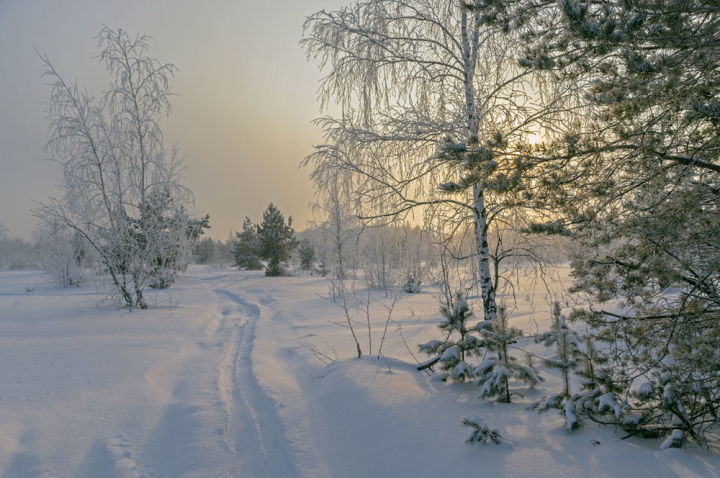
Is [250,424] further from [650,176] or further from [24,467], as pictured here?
[650,176]

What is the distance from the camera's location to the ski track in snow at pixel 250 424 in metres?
3.36

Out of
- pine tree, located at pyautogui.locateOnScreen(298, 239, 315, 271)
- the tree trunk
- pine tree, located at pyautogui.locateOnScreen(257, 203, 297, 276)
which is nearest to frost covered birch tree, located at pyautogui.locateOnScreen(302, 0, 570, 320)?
the tree trunk

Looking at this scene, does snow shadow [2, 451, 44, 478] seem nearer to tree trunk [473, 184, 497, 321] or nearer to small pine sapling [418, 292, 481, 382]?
small pine sapling [418, 292, 481, 382]

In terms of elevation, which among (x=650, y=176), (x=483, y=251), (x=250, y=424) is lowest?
(x=250, y=424)

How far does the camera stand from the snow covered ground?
9.48 ft

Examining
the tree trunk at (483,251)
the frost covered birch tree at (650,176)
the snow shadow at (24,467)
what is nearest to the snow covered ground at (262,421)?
the snow shadow at (24,467)

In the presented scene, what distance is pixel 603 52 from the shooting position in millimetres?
2643

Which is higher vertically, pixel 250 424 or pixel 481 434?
pixel 481 434

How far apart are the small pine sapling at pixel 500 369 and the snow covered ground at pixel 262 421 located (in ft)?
0.67

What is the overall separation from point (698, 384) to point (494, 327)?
1.77 metres

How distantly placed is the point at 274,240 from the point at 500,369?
3523 centimetres

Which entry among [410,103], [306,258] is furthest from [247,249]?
[410,103]

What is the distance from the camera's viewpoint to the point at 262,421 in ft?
13.9

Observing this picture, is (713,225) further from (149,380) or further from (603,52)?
(149,380)
